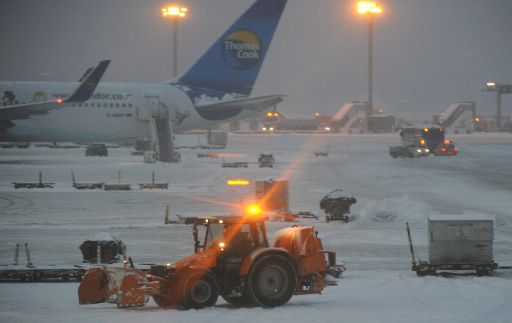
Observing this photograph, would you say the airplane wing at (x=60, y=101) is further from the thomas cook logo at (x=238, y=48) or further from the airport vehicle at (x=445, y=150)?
the airport vehicle at (x=445, y=150)

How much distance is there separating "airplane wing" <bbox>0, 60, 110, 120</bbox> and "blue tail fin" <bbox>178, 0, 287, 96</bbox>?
10.2 meters

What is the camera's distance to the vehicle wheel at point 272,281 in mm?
17406

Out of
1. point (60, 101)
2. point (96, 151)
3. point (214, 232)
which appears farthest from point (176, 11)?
point (214, 232)

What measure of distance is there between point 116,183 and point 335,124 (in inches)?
5701

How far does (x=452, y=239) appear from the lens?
79.9ft

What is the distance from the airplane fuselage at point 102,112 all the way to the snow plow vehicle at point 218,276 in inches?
2067

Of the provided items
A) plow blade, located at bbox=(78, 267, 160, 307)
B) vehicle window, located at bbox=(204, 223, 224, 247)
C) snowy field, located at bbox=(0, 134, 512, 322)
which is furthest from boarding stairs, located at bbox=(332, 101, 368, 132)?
plow blade, located at bbox=(78, 267, 160, 307)

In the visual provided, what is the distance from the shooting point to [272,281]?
17609 mm

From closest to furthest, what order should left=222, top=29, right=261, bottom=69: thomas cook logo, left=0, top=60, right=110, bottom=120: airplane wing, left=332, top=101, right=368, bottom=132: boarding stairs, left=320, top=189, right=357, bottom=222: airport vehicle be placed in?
left=320, top=189, right=357, bottom=222: airport vehicle → left=0, top=60, right=110, bottom=120: airplane wing → left=222, top=29, right=261, bottom=69: thomas cook logo → left=332, top=101, right=368, bottom=132: boarding stairs

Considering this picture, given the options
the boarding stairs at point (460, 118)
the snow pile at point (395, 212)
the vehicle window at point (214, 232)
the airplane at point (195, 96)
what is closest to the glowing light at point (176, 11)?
the airplane at point (195, 96)

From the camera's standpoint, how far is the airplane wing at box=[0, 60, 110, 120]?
62250 mm

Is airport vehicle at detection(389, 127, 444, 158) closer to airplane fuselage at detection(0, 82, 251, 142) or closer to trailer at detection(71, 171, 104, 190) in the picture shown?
airplane fuselage at detection(0, 82, 251, 142)

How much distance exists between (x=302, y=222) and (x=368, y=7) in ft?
353

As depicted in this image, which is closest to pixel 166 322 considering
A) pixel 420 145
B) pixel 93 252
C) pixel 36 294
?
pixel 36 294
